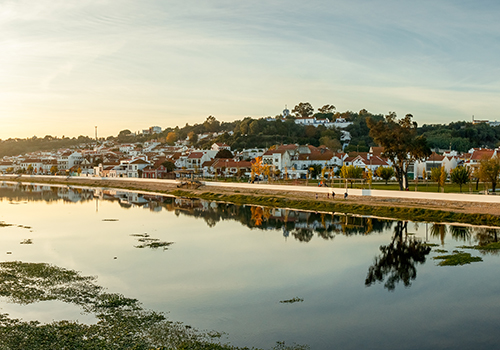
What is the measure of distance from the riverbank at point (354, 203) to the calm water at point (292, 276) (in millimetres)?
2102

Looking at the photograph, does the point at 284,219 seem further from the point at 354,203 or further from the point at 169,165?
the point at 169,165

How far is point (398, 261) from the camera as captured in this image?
19062 mm

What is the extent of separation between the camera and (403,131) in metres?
40.2

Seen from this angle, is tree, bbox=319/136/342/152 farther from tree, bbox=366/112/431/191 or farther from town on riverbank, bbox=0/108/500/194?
tree, bbox=366/112/431/191

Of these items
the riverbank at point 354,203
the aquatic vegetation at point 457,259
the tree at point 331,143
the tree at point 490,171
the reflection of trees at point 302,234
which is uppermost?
the tree at point 331,143

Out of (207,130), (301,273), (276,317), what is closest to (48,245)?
(301,273)

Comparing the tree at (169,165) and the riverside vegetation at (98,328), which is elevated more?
the tree at (169,165)

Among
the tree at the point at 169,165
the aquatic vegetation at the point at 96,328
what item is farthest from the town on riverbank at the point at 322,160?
the aquatic vegetation at the point at 96,328

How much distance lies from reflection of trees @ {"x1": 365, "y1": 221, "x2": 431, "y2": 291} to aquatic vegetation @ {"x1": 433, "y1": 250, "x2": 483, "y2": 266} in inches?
29.6

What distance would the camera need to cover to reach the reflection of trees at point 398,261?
16469 mm

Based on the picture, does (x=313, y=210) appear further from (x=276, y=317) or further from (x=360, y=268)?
(x=276, y=317)

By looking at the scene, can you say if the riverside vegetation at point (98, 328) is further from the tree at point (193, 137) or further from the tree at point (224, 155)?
the tree at point (193, 137)

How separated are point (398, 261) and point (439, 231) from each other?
7.43 metres

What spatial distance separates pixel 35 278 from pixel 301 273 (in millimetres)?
9268
